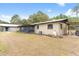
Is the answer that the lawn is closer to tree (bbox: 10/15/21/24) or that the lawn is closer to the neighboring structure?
the neighboring structure

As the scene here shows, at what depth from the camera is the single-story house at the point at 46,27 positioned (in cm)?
468

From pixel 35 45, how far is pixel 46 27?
13.4 inches

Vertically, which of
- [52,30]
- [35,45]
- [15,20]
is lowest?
[35,45]

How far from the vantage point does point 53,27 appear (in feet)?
15.4

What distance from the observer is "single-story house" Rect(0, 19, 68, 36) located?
4684 millimetres

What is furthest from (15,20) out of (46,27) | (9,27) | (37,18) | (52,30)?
(52,30)

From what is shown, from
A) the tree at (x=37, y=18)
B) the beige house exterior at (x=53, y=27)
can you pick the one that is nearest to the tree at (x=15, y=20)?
the tree at (x=37, y=18)

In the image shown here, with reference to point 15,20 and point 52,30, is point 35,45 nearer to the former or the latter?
point 52,30

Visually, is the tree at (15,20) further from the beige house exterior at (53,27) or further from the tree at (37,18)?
the beige house exterior at (53,27)

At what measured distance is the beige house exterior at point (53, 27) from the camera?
4.68 meters

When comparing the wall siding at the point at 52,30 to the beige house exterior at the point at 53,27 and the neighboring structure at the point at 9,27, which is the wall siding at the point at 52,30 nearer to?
the beige house exterior at the point at 53,27

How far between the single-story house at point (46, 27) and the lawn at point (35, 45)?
0.26 feet

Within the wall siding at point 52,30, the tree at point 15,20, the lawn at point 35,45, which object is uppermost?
the tree at point 15,20

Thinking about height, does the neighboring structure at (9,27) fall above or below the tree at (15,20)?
below
